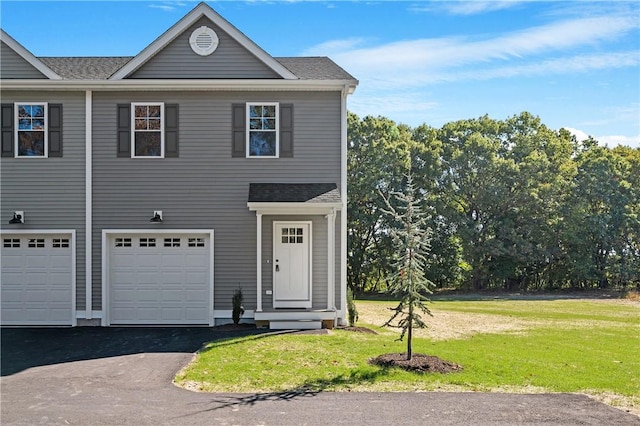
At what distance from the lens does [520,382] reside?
9273 mm

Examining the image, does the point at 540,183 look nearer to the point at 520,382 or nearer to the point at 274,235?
the point at 274,235

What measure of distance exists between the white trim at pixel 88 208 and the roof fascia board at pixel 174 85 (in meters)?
0.44

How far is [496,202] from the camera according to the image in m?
30.2

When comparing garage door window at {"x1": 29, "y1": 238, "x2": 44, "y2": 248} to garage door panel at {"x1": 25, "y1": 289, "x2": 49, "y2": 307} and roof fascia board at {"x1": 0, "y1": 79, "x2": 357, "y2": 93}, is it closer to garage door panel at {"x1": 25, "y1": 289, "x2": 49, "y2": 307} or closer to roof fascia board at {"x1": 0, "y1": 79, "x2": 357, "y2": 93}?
garage door panel at {"x1": 25, "y1": 289, "x2": 49, "y2": 307}

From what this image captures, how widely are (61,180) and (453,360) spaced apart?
397 inches

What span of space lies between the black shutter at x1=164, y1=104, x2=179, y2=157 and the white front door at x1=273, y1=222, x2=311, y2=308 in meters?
3.05

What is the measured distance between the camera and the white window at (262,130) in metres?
15.0

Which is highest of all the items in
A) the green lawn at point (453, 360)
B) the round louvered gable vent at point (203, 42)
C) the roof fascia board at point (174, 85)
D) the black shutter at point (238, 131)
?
the round louvered gable vent at point (203, 42)

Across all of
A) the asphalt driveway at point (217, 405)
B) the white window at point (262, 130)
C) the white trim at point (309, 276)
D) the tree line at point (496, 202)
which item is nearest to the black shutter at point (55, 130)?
the white window at point (262, 130)

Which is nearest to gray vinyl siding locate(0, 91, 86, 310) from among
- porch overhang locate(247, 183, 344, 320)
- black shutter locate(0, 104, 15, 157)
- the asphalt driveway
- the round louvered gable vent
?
black shutter locate(0, 104, 15, 157)

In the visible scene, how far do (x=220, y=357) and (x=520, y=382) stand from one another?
4.97 meters

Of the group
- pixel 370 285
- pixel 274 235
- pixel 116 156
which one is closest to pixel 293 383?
pixel 274 235

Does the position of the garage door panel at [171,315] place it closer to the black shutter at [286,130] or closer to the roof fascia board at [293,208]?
the roof fascia board at [293,208]

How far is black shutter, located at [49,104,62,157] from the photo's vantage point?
49.0 ft
